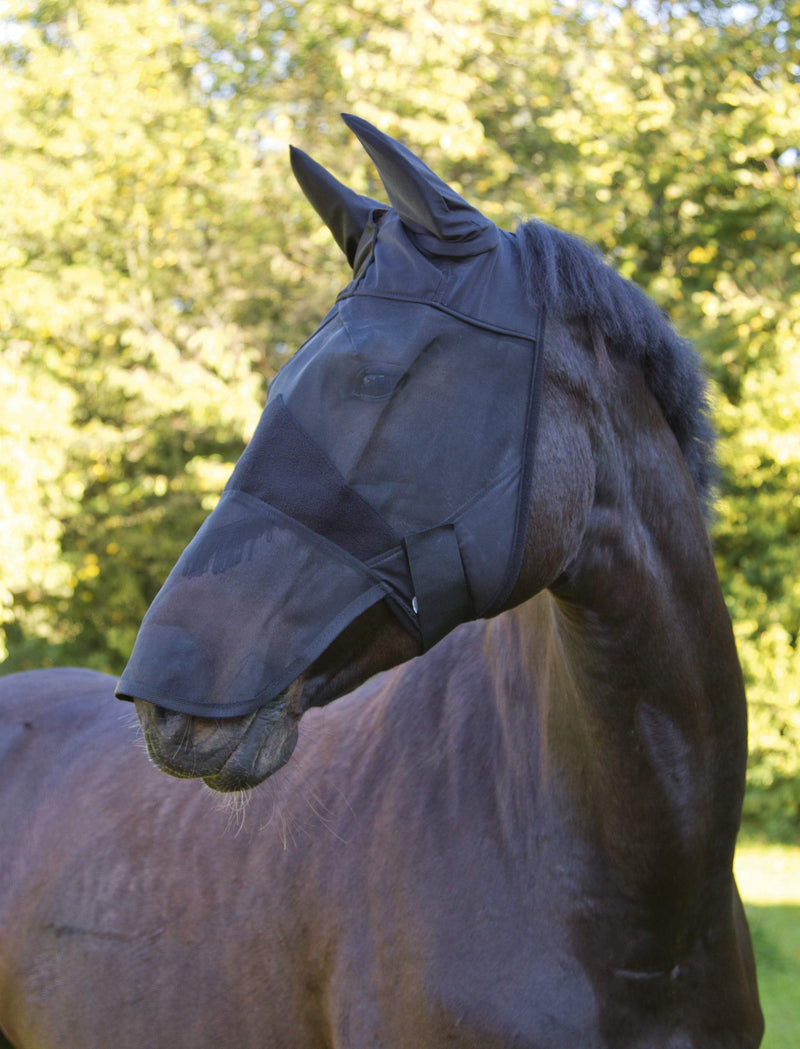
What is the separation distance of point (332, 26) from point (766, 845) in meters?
8.48

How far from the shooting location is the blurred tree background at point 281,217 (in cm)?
813

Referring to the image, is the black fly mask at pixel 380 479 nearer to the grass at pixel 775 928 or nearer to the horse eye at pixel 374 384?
the horse eye at pixel 374 384

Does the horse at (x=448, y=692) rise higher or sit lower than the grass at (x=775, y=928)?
higher

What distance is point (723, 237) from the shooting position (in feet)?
30.5

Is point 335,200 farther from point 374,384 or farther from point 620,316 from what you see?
point 620,316

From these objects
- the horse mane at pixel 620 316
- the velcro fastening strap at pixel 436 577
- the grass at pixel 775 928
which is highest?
the horse mane at pixel 620 316

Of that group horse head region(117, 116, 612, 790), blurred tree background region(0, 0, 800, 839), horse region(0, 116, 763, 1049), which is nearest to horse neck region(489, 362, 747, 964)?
horse region(0, 116, 763, 1049)

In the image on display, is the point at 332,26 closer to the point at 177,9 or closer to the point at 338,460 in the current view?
the point at 177,9

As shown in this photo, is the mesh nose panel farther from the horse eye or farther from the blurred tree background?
the blurred tree background

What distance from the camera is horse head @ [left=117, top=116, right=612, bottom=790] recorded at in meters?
1.41

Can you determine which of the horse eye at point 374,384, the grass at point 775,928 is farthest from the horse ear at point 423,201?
the grass at point 775,928

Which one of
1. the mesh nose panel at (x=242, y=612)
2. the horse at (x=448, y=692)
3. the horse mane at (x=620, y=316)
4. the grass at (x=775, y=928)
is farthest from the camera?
the grass at (x=775, y=928)

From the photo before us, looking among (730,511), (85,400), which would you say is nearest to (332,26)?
(85,400)

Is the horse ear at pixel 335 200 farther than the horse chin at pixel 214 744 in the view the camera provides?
Yes
